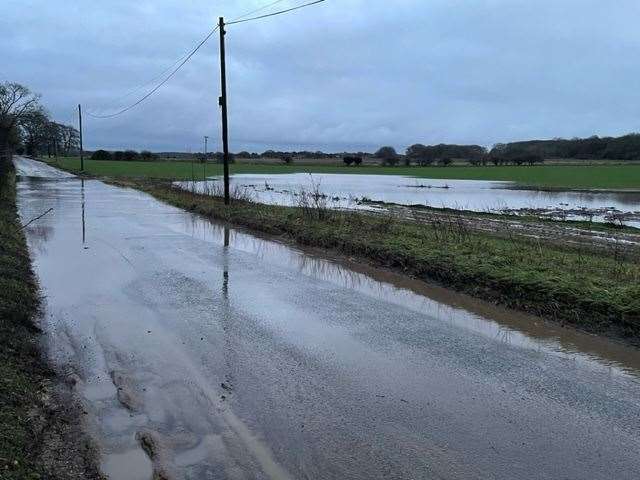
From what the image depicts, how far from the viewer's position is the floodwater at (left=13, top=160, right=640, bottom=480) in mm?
4133

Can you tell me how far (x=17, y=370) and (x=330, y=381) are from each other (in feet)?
9.78

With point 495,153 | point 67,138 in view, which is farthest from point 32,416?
point 67,138

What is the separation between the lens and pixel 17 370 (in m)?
5.34

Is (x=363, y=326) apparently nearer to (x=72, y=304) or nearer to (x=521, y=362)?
(x=521, y=362)

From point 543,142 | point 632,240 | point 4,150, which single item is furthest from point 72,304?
point 543,142

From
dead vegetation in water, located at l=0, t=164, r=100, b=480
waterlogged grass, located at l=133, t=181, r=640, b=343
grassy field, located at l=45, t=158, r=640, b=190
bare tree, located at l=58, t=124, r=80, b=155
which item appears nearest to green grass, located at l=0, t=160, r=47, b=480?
dead vegetation in water, located at l=0, t=164, r=100, b=480

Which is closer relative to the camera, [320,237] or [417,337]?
[417,337]

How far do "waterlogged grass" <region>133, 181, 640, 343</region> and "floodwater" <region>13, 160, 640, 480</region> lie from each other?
472mm

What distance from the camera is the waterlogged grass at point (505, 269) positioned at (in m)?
7.81

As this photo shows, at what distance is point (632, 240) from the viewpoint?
20047 millimetres

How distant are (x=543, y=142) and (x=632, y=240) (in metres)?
137

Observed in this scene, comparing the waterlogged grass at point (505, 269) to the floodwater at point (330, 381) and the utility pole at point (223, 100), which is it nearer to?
the floodwater at point (330, 381)

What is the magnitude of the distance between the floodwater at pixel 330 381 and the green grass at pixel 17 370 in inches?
12.0

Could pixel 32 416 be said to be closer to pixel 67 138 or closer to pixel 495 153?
pixel 495 153
